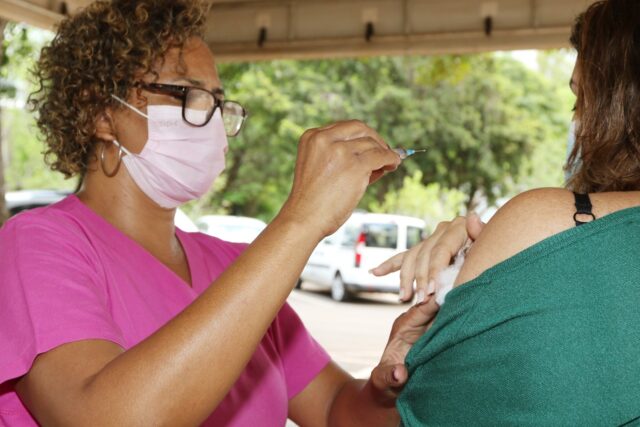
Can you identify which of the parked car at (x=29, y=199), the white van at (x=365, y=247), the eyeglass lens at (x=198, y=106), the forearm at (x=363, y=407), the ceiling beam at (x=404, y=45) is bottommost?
the white van at (x=365, y=247)

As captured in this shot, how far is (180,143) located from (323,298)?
12.7 metres

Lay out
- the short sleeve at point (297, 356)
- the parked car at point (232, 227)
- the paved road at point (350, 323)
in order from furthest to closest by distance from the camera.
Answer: the parked car at point (232, 227)
the paved road at point (350, 323)
the short sleeve at point (297, 356)

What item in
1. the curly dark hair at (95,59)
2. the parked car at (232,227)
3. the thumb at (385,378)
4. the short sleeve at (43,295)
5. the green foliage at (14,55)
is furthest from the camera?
the parked car at (232,227)

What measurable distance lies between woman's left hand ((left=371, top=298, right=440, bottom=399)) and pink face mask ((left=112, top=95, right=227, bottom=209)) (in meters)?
0.69

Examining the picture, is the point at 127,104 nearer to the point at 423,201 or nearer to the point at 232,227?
the point at 232,227

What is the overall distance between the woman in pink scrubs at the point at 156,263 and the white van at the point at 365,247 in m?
11.3

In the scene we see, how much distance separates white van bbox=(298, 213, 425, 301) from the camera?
44.2 ft

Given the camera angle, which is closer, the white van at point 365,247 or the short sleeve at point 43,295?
the short sleeve at point 43,295

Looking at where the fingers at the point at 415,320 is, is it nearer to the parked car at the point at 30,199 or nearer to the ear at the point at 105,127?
the ear at the point at 105,127

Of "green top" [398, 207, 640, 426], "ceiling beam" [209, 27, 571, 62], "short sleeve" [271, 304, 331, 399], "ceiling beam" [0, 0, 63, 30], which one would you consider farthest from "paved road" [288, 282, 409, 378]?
"green top" [398, 207, 640, 426]

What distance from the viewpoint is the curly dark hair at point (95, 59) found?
6.38ft

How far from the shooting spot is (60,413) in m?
1.31

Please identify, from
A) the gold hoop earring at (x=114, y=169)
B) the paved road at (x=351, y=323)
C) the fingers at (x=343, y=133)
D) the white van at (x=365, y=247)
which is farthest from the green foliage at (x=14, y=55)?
the fingers at (x=343, y=133)

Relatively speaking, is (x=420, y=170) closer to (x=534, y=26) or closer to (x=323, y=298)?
(x=323, y=298)
